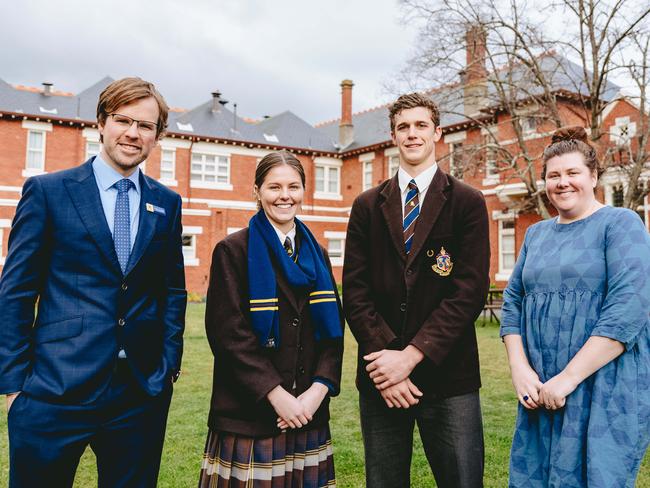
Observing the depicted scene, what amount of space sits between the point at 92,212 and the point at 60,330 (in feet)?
1.76

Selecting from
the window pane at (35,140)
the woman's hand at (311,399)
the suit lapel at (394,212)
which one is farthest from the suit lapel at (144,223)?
the window pane at (35,140)

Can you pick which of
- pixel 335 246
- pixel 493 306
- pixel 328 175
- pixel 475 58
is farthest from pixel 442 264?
pixel 328 175

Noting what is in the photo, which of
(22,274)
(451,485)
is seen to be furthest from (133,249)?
(451,485)

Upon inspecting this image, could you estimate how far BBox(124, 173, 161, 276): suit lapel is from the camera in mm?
→ 2430

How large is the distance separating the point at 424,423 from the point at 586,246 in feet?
3.90

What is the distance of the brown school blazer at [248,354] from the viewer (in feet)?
8.16

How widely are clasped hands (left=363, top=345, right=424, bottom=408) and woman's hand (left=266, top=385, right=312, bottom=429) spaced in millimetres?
406

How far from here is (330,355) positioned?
8.81 feet

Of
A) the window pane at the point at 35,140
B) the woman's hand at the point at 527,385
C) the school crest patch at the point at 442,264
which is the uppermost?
the window pane at the point at 35,140

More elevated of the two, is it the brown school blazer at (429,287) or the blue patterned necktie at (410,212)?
the blue patterned necktie at (410,212)

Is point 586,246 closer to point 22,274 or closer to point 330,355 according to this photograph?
point 330,355

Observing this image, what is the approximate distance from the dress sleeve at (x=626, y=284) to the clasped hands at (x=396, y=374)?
0.83m

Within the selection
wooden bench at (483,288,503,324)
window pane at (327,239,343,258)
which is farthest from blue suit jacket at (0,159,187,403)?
window pane at (327,239,343,258)

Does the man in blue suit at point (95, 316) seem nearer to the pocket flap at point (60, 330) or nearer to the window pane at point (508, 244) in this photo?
the pocket flap at point (60, 330)
